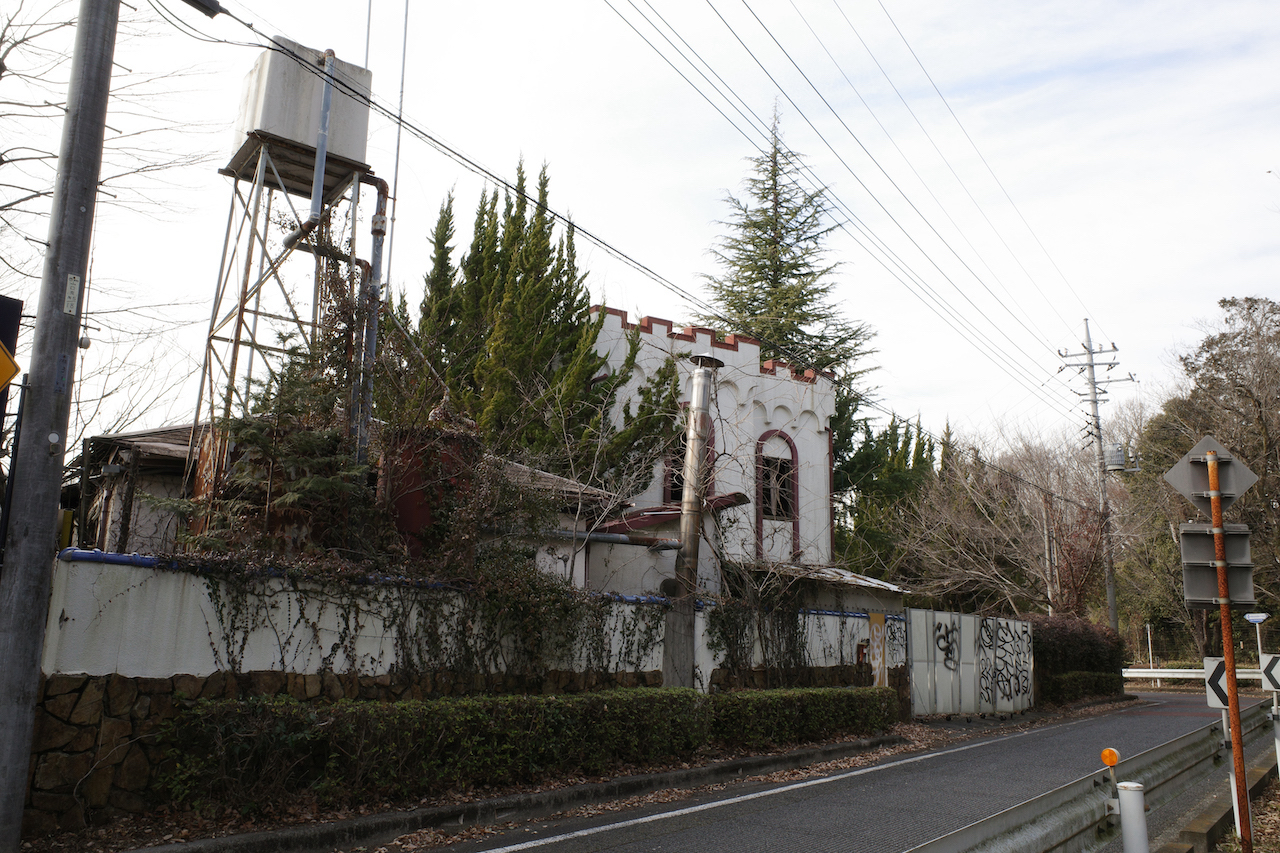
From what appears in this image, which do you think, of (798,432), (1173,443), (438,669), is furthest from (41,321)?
(1173,443)

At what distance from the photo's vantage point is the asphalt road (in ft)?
25.8

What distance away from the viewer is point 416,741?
347 inches

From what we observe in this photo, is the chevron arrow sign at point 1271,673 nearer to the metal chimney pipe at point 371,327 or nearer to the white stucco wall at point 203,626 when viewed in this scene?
the white stucco wall at point 203,626

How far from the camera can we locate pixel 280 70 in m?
12.3

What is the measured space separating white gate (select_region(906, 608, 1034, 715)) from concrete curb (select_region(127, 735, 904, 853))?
25.5 ft

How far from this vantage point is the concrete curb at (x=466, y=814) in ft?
23.2

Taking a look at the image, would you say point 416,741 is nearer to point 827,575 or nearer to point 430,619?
point 430,619

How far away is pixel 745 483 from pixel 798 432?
11.6 ft

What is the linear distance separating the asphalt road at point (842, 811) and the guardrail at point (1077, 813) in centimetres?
204

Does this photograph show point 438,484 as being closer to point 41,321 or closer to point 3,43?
point 41,321

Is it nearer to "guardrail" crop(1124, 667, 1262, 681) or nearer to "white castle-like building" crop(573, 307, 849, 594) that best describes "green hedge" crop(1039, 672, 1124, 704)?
"white castle-like building" crop(573, 307, 849, 594)

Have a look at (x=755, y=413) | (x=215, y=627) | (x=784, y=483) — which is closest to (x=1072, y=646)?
(x=784, y=483)

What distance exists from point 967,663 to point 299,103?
18.3 m

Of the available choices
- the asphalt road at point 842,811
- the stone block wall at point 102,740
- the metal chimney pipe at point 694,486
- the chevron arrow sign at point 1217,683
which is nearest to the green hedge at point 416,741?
the stone block wall at point 102,740
